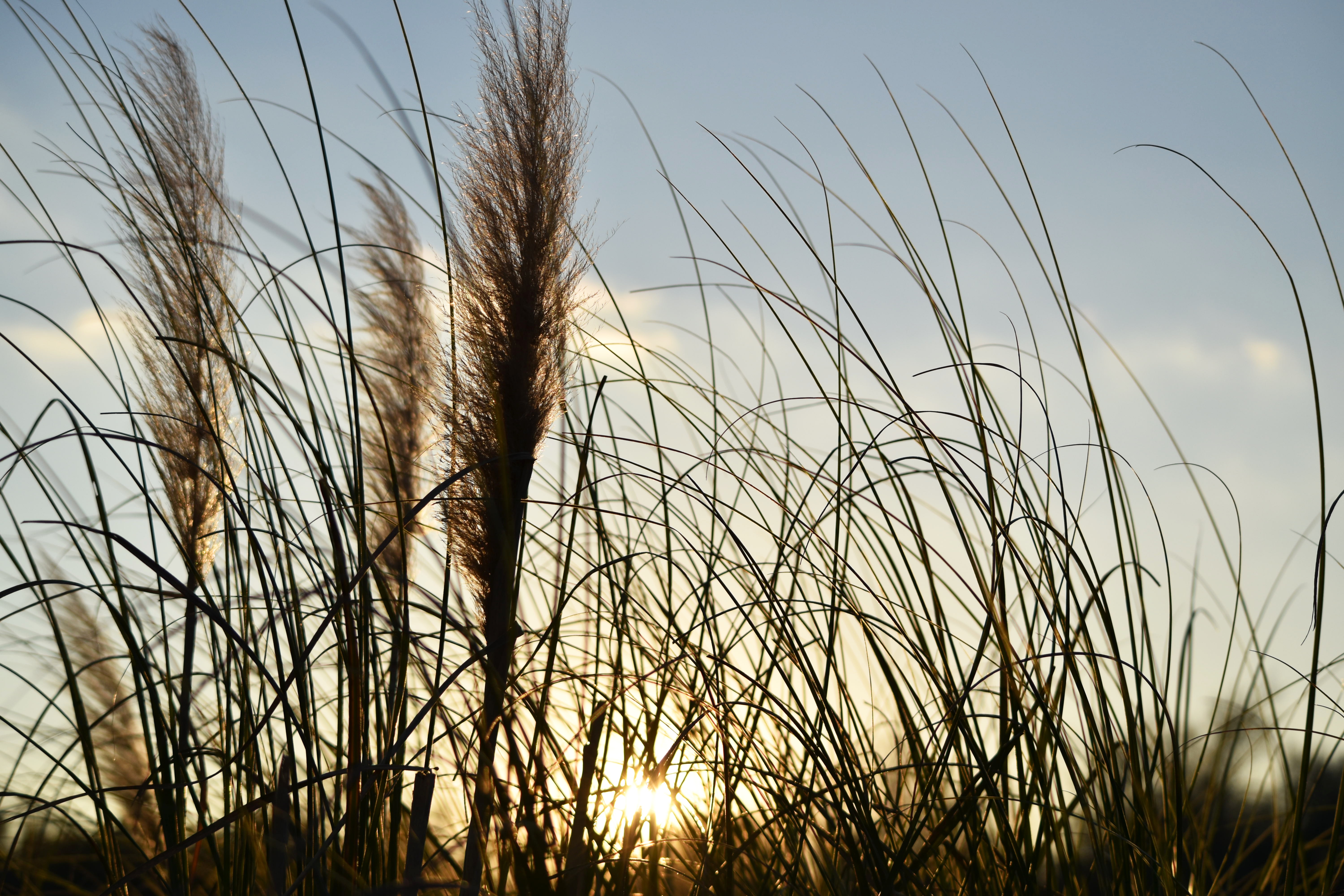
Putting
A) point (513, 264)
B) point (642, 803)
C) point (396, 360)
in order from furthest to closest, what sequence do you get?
point (396, 360) → point (513, 264) → point (642, 803)

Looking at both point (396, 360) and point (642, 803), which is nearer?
point (642, 803)

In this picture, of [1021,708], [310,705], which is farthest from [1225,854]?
[310,705]

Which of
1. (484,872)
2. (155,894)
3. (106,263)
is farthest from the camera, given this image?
(155,894)

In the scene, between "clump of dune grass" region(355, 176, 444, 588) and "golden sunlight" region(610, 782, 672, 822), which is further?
"clump of dune grass" region(355, 176, 444, 588)

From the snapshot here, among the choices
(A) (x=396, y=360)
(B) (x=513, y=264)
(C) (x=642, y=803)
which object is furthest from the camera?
(A) (x=396, y=360)

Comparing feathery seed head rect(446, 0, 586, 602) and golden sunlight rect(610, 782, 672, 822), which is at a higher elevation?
feathery seed head rect(446, 0, 586, 602)

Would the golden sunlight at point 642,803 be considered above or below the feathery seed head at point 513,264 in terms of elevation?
below

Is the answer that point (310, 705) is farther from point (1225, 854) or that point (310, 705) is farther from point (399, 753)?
point (1225, 854)

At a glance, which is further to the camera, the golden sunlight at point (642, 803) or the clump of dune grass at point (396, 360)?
the clump of dune grass at point (396, 360)

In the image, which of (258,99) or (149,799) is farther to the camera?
(149,799)

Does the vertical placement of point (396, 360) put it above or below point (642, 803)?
above

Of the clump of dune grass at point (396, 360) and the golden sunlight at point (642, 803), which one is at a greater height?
the clump of dune grass at point (396, 360)

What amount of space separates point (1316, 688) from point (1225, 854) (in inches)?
14.2

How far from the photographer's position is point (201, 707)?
228 cm
